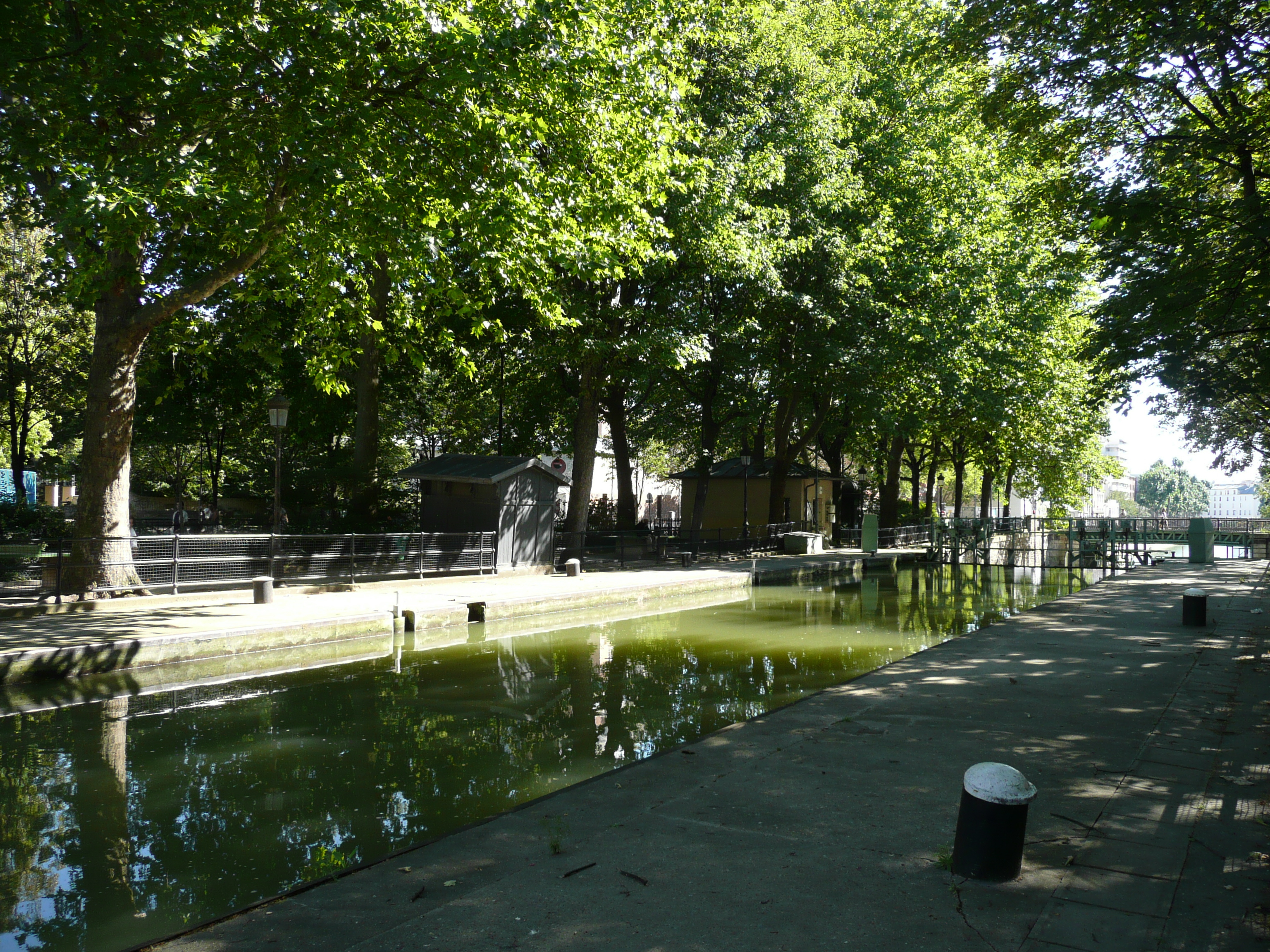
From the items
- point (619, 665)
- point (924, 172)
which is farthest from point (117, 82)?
point (924, 172)

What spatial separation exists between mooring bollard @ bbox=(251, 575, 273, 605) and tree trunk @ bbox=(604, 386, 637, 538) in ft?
50.9

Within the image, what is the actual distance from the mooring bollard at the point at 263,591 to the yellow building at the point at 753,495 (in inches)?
956

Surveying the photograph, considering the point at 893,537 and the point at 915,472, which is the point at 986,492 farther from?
the point at 893,537

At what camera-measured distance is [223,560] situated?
16.8 metres

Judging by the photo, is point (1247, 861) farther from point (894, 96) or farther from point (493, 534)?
point (894, 96)

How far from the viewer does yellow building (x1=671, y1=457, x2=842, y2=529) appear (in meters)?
38.7

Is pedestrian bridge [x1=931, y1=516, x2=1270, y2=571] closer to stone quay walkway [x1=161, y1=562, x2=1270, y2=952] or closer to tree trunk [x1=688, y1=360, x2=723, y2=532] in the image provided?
tree trunk [x1=688, y1=360, x2=723, y2=532]

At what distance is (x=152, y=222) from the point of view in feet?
41.6

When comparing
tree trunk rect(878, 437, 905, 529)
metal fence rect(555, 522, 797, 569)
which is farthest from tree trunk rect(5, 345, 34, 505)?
tree trunk rect(878, 437, 905, 529)

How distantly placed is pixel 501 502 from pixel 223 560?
23.5 ft

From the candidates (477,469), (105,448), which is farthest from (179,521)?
(105,448)

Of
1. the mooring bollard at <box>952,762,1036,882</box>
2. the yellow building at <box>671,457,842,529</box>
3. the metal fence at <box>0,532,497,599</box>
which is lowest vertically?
the mooring bollard at <box>952,762,1036,882</box>

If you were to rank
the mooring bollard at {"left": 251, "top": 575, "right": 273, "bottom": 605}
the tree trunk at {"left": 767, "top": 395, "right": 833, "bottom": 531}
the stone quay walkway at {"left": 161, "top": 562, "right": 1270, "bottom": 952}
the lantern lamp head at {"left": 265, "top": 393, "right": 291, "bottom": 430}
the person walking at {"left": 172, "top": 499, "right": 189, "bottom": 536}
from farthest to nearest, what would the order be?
the tree trunk at {"left": 767, "top": 395, "right": 833, "bottom": 531}, the person walking at {"left": 172, "top": 499, "right": 189, "bottom": 536}, the lantern lamp head at {"left": 265, "top": 393, "right": 291, "bottom": 430}, the mooring bollard at {"left": 251, "top": 575, "right": 273, "bottom": 605}, the stone quay walkway at {"left": 161, "top": 562, "right": 1270, "bottom": 952}

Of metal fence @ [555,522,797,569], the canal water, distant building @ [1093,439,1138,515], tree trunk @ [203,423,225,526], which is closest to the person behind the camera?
the canal water
